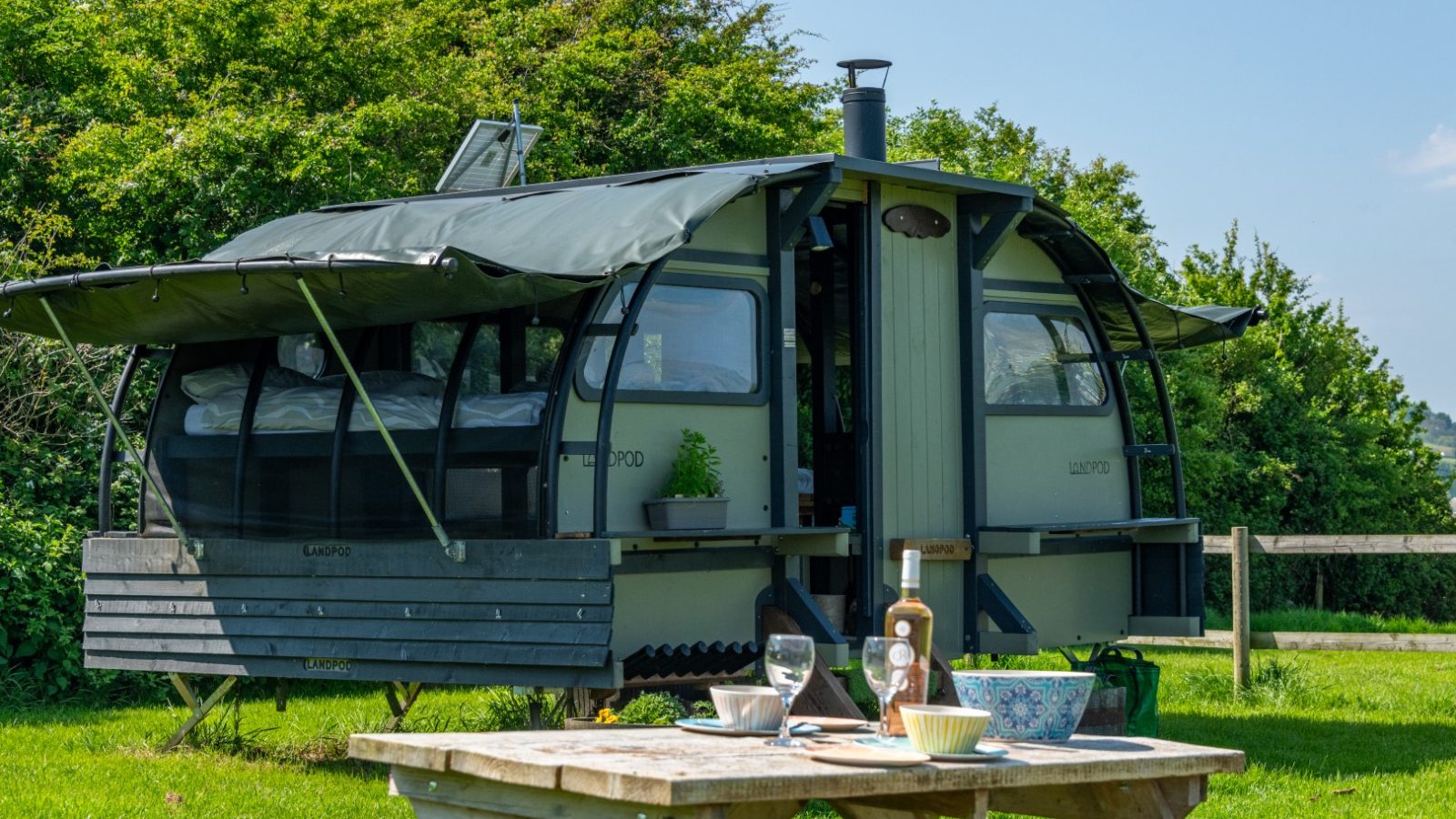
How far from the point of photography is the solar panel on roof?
1137cm

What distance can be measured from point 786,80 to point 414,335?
17.3 metres

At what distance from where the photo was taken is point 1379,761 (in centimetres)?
972

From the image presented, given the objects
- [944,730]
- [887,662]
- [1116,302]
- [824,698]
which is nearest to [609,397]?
[824,698]

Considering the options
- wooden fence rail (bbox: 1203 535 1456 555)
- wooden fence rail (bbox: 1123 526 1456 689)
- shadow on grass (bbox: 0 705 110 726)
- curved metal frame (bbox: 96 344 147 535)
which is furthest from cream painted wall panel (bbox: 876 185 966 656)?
shadow on grass (bbox: 0 705 110 726)

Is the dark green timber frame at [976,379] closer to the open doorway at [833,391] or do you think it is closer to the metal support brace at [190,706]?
the open doorway at [833,391]

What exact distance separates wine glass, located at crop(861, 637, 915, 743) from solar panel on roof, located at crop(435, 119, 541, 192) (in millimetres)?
7510

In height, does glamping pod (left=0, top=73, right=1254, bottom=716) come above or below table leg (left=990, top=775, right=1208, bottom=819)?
above

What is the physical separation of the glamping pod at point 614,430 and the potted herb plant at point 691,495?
9cm

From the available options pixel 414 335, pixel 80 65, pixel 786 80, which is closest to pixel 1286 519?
pixel 786 80

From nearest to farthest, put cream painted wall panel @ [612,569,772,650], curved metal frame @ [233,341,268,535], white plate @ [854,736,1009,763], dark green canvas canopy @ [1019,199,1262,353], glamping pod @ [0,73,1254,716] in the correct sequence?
white plate @ [854,736,1009,763] → glamping pod @ [0,73,1254,716] → cream painted wall panel @ [612,569,772,650] → curved metal frame @ [233,341,268,535] → dark green canvas canopy @ [1019,199,1262,353]

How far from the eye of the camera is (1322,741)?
34.6ft

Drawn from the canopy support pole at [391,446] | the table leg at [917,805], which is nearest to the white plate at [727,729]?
the table leg at [917,805]

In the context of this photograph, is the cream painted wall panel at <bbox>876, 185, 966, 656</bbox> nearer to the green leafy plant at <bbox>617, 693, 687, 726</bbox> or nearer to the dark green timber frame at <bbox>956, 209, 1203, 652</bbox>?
the dark green timber frame at <bbox>956, 209, 1203, 652</bbox>

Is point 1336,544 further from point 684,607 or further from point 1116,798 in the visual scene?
point 1116,798
